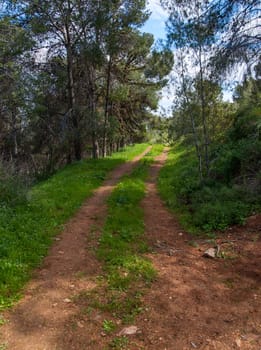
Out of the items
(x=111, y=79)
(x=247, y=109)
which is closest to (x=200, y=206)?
(x=247, y=109)

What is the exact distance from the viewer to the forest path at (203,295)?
11.4 feet

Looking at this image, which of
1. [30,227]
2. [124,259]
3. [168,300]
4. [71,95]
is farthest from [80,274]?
[71,95]

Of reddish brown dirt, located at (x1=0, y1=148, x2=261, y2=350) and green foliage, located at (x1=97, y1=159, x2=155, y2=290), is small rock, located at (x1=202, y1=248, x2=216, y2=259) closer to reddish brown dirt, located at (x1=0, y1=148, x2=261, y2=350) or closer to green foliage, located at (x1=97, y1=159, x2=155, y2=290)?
reddish brown dirt, located at (x1=0, y1=148, x2=261, y2=350)

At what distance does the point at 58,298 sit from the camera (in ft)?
14.4

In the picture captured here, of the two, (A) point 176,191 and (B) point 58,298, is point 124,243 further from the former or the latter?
(A) point 176,191

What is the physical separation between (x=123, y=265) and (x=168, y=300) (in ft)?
4.00

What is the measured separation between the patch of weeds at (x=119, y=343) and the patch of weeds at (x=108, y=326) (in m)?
0.18

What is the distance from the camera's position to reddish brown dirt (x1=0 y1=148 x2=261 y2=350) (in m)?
3.49

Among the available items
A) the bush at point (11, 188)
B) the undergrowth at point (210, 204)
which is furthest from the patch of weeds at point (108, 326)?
the bush at point (11, 188)

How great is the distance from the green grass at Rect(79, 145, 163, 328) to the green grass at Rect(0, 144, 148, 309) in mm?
1113

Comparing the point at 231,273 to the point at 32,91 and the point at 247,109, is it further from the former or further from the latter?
the point at 32,91

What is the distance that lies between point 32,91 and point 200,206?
330 inches

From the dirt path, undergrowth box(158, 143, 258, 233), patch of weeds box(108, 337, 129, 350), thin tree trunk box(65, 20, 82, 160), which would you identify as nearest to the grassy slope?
undergrowth box(158, 143, 258, 233)

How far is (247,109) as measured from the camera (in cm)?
1259
